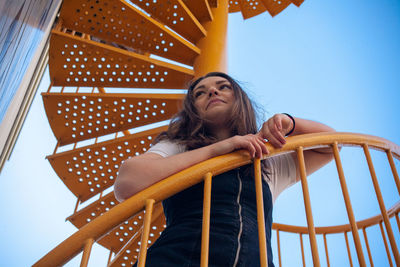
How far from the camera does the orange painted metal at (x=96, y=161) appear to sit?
7.02 feet

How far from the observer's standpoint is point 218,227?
90 cm

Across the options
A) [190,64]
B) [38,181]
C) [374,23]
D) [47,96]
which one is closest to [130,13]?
[190,64]

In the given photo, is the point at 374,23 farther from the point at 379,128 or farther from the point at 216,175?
the point at 216,175

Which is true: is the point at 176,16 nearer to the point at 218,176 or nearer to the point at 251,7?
the point at 251,7

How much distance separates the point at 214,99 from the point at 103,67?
1.14 meters

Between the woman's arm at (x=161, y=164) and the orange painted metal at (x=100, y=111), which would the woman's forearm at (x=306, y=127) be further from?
the orange painted metal at (x=100, y=111)

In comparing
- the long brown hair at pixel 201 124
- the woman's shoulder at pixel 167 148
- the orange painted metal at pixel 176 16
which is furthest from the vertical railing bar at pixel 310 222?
the orange painted metal at pixel 176 16

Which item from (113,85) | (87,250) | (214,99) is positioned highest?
(113,85)

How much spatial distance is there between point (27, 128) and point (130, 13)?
123cm

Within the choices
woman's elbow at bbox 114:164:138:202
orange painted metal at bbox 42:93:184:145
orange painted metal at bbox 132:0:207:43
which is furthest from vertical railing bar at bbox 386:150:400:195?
orange painted metal at bbox 132:0:207:43

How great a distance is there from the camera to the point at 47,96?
2068mm

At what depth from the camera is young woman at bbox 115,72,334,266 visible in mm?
862

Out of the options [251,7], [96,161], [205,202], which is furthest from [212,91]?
[251,7]

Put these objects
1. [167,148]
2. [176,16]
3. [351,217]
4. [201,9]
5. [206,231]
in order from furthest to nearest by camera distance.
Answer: [201,9]
[176,16]
[167,148]
[351,217]
[206,231]
